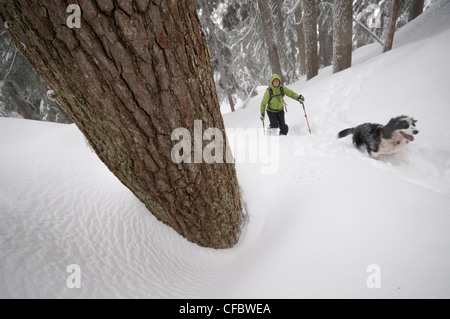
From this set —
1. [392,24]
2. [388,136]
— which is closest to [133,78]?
[388,136]

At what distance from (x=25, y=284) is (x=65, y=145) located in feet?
7.23

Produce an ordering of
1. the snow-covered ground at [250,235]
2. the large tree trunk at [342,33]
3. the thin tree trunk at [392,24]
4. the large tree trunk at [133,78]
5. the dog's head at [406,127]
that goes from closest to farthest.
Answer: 1. the large tree trunk at [133,78]
2. the snow-covered ground at [250,235]
3. the dog's head at [406,127]
4. the thin tree trunk at [392,24]
5. the large tree trunk at [342,33]

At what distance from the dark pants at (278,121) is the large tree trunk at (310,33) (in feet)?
17.5

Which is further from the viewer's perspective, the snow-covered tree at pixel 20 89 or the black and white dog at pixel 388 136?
the snow-covered tree at pixel 20 89

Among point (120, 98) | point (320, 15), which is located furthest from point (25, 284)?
point (320, 15)

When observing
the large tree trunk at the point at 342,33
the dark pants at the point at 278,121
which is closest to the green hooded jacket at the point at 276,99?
the dark pants at the point at 278,121

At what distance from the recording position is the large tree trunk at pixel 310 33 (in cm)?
746

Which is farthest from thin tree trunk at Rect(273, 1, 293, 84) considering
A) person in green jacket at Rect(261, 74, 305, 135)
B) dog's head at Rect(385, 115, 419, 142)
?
dog's head at Rect(385, 115, 419, 142)

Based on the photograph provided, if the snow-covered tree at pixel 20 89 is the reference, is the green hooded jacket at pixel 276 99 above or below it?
below

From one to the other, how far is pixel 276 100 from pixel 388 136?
2.55 meters

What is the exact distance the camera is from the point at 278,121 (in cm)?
524

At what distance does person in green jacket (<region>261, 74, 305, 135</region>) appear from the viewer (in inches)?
190

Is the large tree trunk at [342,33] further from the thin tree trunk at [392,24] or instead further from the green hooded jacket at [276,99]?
the green hooded jacket at [276,99]
